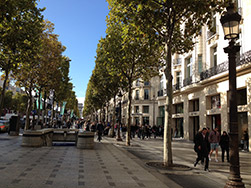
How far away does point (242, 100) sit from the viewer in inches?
762

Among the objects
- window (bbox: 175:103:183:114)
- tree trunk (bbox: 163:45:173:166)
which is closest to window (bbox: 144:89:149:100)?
window (bbox: 175:103:183:114)

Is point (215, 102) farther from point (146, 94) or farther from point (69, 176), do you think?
point (146, 94)

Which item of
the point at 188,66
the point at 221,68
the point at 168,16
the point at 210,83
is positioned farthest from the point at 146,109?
the point at 168,16

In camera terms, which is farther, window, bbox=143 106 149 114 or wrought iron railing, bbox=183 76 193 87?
window, bbox=143 106 149 114

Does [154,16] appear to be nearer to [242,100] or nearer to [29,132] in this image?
[29,132]

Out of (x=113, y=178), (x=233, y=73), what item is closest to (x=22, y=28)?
(x=113, y=178)

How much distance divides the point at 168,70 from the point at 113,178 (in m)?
5.50

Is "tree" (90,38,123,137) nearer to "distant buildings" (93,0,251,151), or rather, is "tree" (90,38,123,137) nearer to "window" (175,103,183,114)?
"distant buildings" (93,0,251,151)

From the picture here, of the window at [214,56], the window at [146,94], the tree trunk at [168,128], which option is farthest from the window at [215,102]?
the window at [146,94]

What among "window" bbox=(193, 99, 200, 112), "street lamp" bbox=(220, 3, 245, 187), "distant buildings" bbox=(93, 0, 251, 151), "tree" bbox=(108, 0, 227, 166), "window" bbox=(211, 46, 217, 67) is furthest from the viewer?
"window" bbox=(193, 99, 200, 112)

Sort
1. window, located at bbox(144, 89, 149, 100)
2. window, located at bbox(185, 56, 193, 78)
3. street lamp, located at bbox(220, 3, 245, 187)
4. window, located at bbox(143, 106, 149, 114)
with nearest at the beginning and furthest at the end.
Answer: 1. street lamp, located at bbox(220, 3, 245, 187)
2. window, located at bbox(185, 56, 193, 78)
3. window, located at bbox(143, 106, 149, 114)
4. window, located at bbox(144, 89, 149, 100)

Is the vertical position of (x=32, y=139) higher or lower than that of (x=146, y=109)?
lower

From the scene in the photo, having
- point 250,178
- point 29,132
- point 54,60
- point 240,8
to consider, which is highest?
point 240,8

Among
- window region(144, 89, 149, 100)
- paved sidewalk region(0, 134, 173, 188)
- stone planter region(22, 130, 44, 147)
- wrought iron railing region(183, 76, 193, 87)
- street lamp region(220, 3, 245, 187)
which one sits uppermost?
window region(144, 89, 149, 100)
